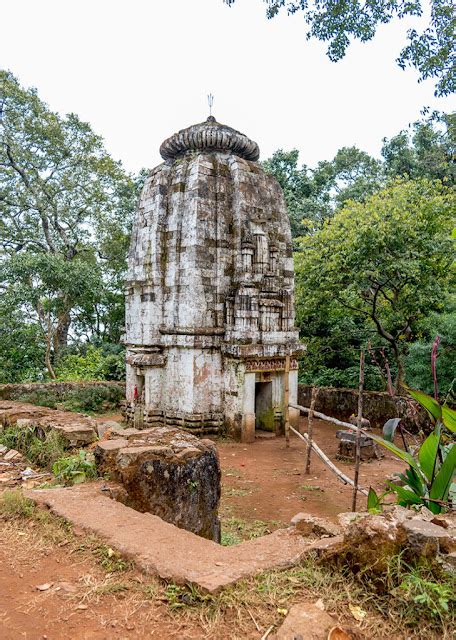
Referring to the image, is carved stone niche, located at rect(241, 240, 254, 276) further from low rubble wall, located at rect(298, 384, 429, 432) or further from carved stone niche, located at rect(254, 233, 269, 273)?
low rubble wall, located at rect(298, 384, 429, 432)

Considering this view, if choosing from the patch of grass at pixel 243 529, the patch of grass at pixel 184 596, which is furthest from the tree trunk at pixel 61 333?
the patch of grass at pixel 184 596

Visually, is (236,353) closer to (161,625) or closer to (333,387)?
(333,387)

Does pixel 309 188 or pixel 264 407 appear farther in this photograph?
pixel 309 188

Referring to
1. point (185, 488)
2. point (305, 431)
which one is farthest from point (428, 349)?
point (185, 488)

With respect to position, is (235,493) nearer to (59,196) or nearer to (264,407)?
(264,407)

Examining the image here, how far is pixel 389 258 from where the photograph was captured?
40.8 feet

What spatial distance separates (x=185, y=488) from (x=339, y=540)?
2273mm

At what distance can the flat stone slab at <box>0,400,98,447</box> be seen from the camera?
629 cm

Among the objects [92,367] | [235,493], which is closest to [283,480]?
[235,493]

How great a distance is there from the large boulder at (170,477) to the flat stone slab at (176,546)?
18.0 inches

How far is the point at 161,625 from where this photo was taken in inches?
Answer: 98.0

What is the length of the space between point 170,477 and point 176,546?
1.49 meters

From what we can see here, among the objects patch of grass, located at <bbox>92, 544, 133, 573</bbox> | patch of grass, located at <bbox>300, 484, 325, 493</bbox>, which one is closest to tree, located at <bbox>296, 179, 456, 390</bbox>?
patch of grass, located at <bbox>300, 484, 325, 493</bbox>

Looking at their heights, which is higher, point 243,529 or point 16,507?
point 16,507
